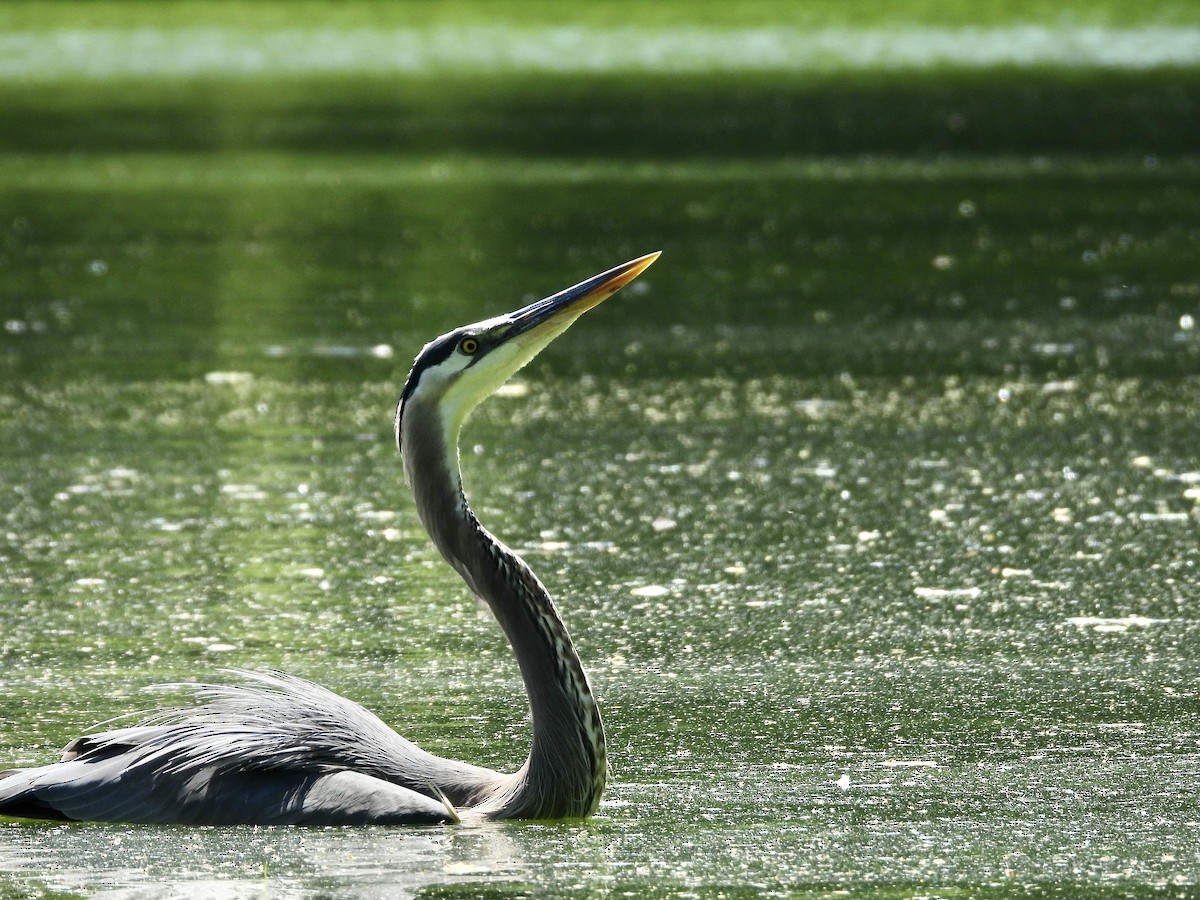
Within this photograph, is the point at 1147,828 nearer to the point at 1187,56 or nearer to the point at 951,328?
the point at 951,328

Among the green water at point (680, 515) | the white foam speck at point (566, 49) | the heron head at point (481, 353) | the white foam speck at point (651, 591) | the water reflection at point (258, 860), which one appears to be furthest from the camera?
the white foam speck at point (566, 49)

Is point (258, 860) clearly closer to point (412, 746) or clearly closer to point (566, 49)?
point (412, 746)

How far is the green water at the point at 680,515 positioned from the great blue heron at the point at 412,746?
95mm

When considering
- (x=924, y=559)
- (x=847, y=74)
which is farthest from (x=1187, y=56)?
(x=924, y=559)

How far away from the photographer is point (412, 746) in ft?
16.9

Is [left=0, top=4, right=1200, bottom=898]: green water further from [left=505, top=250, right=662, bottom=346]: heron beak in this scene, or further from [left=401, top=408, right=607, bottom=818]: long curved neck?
[left=505, top=250, right=662, bottom=346]: heron beak

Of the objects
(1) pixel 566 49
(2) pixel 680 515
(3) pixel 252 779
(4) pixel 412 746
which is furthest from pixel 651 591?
(1) pixel 566 49

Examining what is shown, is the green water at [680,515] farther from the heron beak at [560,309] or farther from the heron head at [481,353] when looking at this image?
the heron beak at [560,309]

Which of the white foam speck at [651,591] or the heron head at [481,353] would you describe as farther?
the white foam speck at [651,591]

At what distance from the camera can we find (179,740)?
5125 mm

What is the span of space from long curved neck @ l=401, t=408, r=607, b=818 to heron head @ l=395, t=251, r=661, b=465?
4 centimetres

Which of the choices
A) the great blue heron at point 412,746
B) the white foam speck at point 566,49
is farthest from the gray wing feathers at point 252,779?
the white foam speck at point 566,49

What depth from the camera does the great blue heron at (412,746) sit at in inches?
196

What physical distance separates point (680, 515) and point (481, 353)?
316 cm
